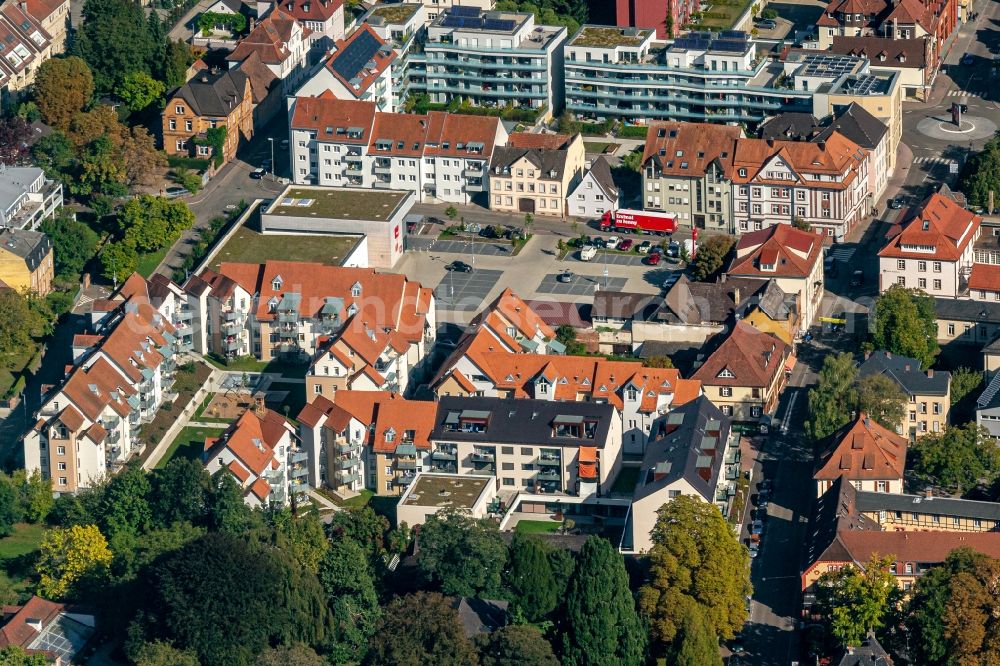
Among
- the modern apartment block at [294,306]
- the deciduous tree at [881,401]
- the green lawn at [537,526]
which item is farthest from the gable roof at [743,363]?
the modern apartment block at [294,306]

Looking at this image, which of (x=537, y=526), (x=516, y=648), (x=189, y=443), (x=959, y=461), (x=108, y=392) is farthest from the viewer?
(x=189, y=443)

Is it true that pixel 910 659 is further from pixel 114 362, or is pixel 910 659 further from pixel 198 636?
Answer: pixel 114 362

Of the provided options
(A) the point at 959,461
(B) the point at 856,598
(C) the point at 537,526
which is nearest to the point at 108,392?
(C) the point at 537,526

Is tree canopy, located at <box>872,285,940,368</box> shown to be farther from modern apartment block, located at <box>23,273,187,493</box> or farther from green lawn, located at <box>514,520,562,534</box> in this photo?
modern apartment block, located at <box>23,273,187,493</box>

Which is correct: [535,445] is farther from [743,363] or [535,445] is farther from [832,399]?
[832,399]

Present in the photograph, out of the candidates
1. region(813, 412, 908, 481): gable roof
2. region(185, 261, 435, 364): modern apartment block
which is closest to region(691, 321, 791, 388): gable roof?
region(813, 412, 908, 481): gable roof

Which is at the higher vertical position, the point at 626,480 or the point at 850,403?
the point at 850,403

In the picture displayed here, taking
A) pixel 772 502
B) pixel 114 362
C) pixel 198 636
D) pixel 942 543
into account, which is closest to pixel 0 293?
pixel 114 362
